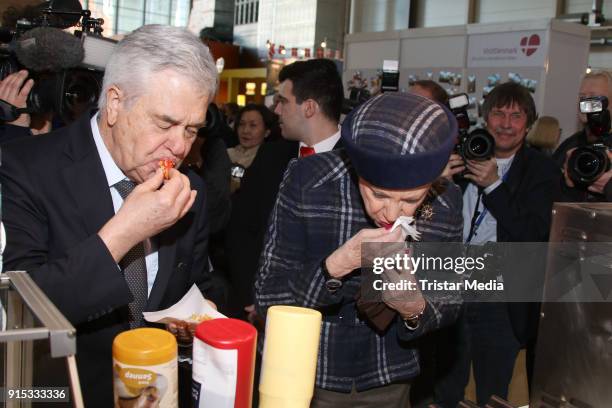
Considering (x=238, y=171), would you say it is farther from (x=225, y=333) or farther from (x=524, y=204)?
(x=225, y=333)

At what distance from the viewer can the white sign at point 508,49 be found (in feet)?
15.9

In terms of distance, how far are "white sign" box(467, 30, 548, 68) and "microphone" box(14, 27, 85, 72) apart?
159 inches

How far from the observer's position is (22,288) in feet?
2.36

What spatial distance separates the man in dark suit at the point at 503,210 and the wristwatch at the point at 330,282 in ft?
4.04

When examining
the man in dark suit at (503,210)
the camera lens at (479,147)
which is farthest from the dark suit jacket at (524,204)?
the camera lens at (479,147)

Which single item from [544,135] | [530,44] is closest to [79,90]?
[544,135]

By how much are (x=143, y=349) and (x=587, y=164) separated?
6.41 feet

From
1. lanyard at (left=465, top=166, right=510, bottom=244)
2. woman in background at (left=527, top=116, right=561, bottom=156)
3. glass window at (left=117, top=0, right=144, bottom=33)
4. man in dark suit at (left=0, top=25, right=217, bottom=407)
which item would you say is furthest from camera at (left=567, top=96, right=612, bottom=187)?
glass window at (left=117, top=0, right=144, bottom=33)

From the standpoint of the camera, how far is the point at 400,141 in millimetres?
1066

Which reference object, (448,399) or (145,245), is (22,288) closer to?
(145,245)

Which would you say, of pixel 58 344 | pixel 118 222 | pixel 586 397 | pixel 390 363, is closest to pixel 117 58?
pixel 118 222

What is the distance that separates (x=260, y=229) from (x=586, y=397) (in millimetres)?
1834

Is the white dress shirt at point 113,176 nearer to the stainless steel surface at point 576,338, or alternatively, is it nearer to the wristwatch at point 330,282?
the wristwatch at point 330,282

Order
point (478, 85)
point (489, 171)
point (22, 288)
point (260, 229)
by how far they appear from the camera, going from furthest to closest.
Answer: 1. point (478, 85)
2. point (260, 229)
3. point (489, 171)
4. point (22, 288)
